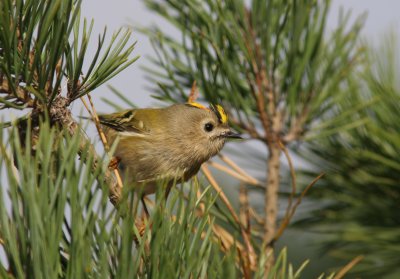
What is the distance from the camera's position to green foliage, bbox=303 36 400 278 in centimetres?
146

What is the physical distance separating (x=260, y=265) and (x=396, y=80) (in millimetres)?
922

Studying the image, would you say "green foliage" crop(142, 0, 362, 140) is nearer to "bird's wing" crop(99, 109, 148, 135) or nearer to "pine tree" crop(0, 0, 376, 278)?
"pine tree" crop(0, 0, 376, 278)

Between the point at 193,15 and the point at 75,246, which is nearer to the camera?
the point at 75,246

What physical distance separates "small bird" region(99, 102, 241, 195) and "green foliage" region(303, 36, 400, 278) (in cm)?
32

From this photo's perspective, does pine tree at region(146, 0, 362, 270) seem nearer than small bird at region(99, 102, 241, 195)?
Yes

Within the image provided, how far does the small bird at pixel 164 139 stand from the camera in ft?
5.95

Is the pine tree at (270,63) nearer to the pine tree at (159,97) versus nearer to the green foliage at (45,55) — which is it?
the pine tree at (159,97)

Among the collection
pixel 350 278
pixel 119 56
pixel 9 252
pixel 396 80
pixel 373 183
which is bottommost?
pixel 350 278

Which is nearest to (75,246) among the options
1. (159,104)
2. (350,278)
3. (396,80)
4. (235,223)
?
(235,223)

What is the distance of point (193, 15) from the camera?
146cm

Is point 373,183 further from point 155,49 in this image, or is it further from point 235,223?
point 155,49

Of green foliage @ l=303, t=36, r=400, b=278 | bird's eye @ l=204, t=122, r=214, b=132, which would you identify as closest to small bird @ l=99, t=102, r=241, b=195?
bird's eye @ l=204, t=122, r=214, b=132

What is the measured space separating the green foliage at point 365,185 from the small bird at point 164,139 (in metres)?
0.32

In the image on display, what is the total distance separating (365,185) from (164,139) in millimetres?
676
